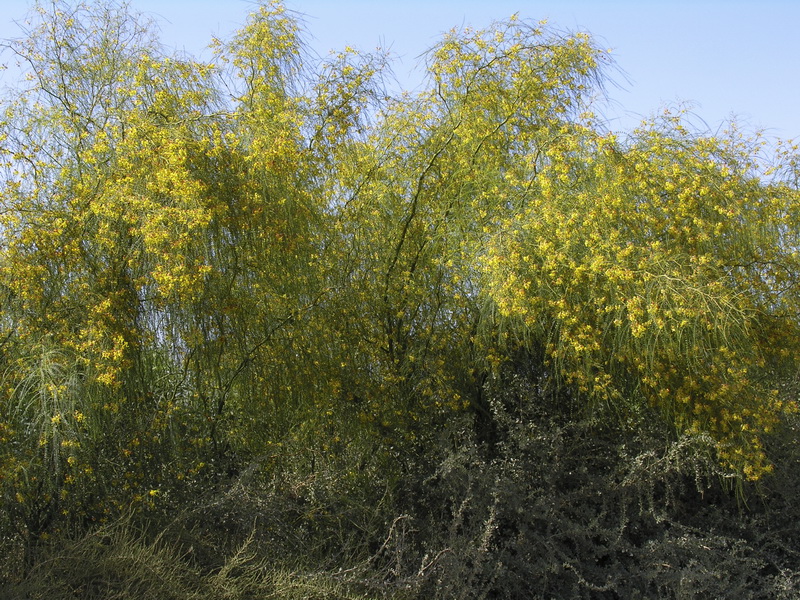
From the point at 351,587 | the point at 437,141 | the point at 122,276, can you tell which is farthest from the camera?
the point at 437,141

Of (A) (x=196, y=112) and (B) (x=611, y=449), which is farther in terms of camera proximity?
(B) (x=611, y=449)

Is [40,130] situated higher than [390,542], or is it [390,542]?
[40,130]

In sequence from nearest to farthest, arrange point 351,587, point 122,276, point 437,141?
point 351,587 < point 122,276 < point 437,141

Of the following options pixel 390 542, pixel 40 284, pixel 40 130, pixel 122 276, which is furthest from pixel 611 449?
pixel 40 130

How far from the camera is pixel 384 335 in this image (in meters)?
6.15

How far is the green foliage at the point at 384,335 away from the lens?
5016mm

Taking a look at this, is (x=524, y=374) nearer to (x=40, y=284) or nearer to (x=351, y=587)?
(x=351, y=587)

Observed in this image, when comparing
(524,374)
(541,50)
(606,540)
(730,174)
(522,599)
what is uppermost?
(541,50)

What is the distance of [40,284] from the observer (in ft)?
16.3

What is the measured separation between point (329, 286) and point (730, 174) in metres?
2.72

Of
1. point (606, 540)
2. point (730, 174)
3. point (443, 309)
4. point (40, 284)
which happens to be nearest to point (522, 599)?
point (606, 540)

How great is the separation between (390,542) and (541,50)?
11.4 feet

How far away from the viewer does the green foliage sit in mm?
5016

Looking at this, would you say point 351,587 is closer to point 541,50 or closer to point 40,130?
point 40,130
